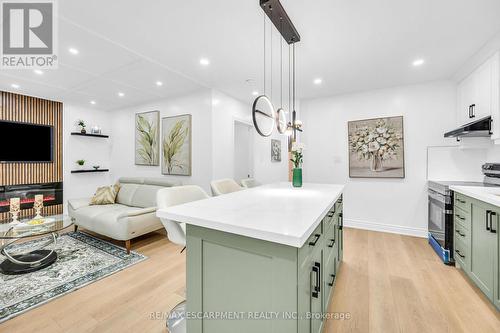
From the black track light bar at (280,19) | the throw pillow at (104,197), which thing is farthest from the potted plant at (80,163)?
the black track light bar at (280,19)

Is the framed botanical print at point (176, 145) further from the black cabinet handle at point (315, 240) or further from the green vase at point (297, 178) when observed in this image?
the black cabinet handle at point (315, 240)

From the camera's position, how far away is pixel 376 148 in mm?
3742

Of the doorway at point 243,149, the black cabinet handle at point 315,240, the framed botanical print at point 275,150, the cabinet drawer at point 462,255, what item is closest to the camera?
the black cabinet handle at point 315,240

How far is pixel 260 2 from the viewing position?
1.68m

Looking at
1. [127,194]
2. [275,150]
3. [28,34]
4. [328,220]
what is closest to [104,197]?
[127,194]

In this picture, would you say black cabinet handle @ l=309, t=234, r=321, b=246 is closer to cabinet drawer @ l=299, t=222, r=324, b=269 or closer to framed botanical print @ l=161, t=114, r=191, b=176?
cabinet drawer @ l=299, t=222, r=324, b=269

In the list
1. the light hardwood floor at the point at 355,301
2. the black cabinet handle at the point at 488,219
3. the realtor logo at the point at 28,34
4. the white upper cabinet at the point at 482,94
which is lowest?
the light hardwood floor at the point at 355,301

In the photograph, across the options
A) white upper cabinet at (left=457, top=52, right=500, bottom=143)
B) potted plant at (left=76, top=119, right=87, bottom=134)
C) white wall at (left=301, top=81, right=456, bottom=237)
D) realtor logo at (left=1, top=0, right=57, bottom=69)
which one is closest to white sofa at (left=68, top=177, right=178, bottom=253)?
potted plant at (left=76, top=119, right=87, bottom=134)

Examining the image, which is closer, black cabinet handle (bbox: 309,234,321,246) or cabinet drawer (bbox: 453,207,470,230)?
black cabinet handle (bbox: 309,234,321,246)

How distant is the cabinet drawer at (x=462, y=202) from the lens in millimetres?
2143

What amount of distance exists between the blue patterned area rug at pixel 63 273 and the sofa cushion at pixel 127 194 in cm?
83

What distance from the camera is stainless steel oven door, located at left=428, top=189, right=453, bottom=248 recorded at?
2570 mm

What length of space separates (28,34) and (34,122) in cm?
283

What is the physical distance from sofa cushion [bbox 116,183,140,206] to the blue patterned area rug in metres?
0.83
